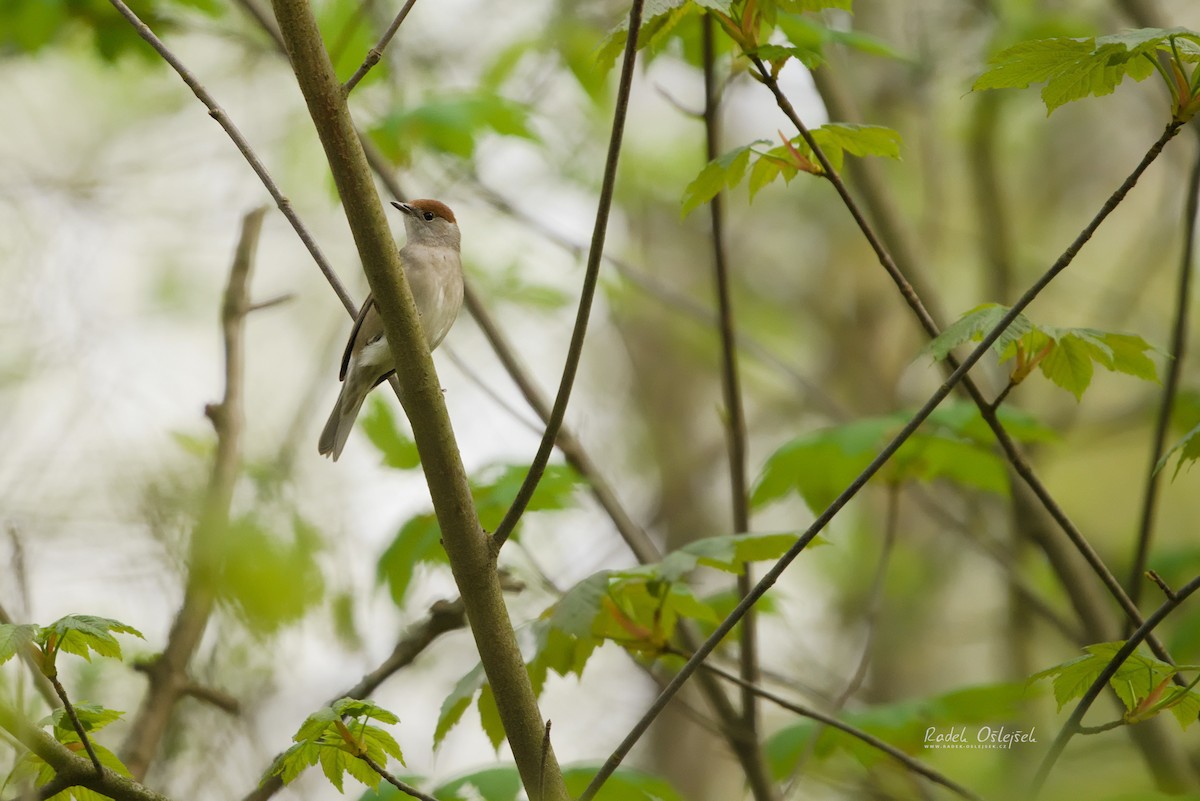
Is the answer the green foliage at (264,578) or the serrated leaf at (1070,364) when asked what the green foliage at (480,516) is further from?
the serrated leaf at (1070,364)

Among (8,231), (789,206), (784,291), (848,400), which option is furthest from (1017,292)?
(8,231)

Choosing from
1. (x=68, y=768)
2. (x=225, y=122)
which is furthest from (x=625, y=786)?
(x=225, y=122)

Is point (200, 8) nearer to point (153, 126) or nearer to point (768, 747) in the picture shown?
point (768, 747)

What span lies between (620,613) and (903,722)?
1.42m

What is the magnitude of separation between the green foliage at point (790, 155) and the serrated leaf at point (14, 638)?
1.86 m

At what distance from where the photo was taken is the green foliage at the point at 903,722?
3904 millimetres

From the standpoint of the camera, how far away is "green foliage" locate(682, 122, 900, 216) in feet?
9.62

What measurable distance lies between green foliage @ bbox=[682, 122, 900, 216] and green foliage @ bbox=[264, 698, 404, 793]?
5.04ft

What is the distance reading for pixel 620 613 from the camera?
3180 millimetres

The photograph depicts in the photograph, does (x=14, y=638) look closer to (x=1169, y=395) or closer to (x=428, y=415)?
(x=428, y=415)

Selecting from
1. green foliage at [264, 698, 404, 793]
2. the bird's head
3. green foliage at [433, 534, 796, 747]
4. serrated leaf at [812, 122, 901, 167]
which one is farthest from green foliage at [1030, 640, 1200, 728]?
the bird's head

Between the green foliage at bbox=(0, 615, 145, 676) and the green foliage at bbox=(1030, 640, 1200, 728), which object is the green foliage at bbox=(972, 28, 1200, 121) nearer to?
the green foliage at bbox=(1030, 640, 1200, 728)

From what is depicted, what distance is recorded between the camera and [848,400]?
10.8 meters

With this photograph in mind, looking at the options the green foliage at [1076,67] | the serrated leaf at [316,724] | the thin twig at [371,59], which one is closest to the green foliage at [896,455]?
the green foliage at [1076,67]
